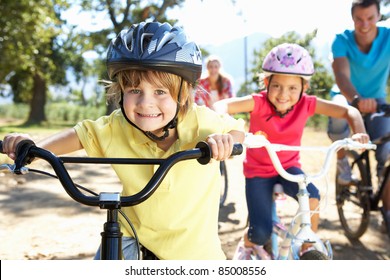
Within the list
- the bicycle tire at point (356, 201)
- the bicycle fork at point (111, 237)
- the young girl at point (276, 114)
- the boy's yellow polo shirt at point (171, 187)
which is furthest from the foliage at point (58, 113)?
the bicycle fork at point (111, 237)

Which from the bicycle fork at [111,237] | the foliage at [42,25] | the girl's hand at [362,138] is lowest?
the bicycle fork at [111,237]

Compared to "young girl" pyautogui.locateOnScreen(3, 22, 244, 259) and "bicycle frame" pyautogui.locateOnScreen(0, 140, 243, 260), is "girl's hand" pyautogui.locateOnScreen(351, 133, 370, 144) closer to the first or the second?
"young girl" pyautogui.locateOnScreen(3, 22, 244, 259)

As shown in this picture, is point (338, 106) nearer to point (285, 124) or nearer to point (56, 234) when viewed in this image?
point (285, 124)

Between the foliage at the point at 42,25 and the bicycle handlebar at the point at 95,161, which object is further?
the foliage at the point at 42,25

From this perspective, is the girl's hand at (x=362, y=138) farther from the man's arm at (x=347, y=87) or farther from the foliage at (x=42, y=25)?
the foliage at (x=42, y=25)

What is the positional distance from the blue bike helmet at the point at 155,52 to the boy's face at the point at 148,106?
3.9 inches

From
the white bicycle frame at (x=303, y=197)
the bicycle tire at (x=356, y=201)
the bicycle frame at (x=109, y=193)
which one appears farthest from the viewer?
the bicycle tire at (x=356, y=201)

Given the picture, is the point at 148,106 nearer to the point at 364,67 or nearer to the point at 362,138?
the point at 362,138

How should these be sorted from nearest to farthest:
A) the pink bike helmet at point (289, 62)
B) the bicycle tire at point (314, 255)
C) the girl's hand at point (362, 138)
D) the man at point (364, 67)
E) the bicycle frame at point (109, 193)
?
the bicycle frame at point (109, 193), the bicycle tire at point (314, 255), the girl's hand at point (362, 138), the pink bike helmet at point (289, 62), the man at point (364, 67)

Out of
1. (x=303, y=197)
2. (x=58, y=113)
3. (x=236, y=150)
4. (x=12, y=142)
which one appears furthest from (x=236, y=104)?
(x=58, y=113)

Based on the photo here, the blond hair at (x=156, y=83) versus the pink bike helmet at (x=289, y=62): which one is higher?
the pink bike helmet at (x=289, y=62)

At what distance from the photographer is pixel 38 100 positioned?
119ft

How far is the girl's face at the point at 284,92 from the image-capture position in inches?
137

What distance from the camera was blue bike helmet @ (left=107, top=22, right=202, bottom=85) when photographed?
2170mm
